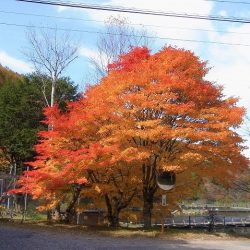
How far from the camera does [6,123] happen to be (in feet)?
129

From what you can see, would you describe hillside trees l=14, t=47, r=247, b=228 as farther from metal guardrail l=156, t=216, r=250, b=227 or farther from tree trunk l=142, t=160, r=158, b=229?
metal guardrail l=156, t=216, r=250, b=227

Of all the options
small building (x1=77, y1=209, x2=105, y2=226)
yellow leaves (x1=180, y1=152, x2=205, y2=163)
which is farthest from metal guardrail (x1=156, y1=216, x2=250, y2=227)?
yellow leaves (x1=180, y1=152, x2=205, y2=163)

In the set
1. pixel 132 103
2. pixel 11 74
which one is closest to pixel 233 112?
pixel 132 103

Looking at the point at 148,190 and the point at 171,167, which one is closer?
the point at 171,167

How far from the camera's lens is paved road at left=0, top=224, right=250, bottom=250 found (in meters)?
12.8

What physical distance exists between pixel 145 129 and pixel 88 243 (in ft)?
19.2

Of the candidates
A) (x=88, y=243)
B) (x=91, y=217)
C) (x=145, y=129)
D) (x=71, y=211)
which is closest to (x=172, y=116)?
(x=145, y=129)

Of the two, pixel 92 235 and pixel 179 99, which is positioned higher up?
pixel 179 99

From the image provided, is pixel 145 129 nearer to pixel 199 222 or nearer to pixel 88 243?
pixel 88 243

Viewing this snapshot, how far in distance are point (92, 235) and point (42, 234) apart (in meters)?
2.07

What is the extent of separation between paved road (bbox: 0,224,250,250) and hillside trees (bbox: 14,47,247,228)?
3.04 meters

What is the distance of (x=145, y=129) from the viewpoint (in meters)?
18.1

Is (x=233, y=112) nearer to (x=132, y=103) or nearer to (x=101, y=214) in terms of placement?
Result: (x=132, y=103)

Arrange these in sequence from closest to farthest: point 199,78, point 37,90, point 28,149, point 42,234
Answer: point 42,234 < point 199,78 < point 28,149 < point 37,90
